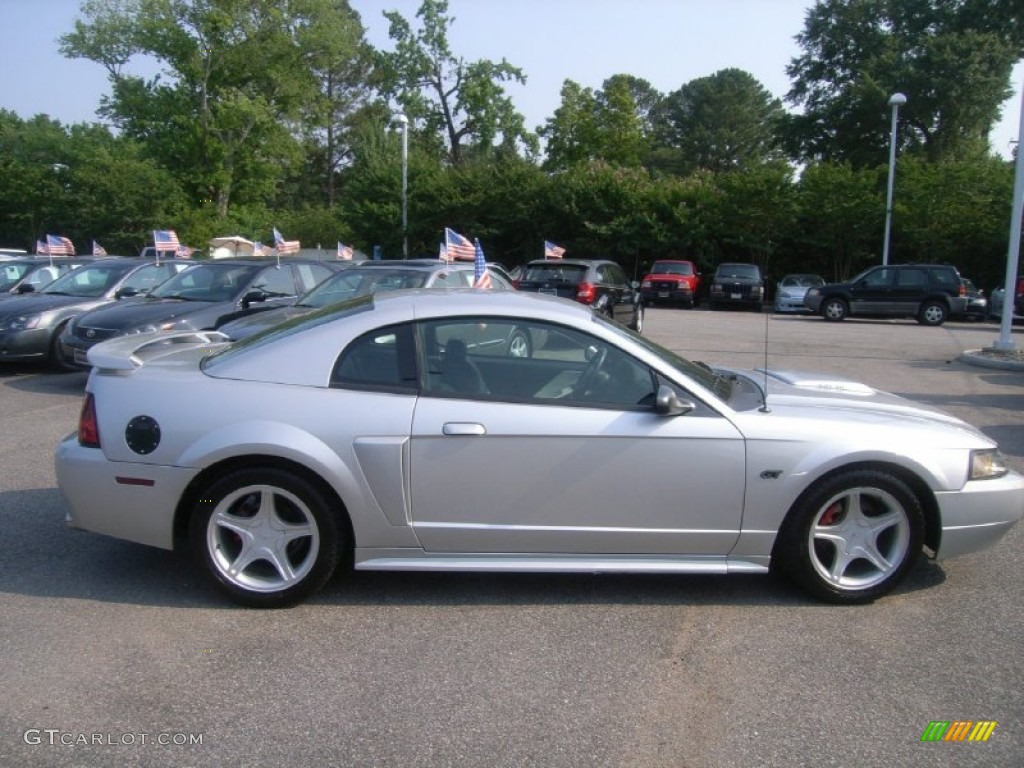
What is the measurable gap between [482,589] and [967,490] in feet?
7.93

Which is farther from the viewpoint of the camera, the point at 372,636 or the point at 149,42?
the point at 149,42

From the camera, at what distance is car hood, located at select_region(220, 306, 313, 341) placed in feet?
29.9

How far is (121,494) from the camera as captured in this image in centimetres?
423

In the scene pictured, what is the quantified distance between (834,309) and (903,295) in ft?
5.75

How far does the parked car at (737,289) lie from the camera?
29.1 m

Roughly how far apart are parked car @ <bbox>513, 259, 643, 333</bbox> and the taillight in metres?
11.1

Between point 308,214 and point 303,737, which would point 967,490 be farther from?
point 308,214

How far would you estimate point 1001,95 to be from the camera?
41.7 meters

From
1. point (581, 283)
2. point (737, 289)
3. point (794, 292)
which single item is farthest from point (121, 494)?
point (794, 292)

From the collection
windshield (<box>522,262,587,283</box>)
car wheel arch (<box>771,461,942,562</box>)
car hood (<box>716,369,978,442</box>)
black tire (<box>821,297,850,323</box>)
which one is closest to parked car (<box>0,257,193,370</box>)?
windshield (<box>522,262,587,283</box>)

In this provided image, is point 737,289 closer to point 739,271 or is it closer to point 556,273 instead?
point 739,271

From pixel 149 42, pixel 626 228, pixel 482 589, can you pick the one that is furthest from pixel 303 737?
pixel 149 42

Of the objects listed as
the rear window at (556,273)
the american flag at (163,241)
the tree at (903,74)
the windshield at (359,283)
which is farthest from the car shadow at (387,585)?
the tree at (903,74)

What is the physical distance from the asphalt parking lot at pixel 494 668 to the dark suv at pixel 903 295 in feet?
65.0
